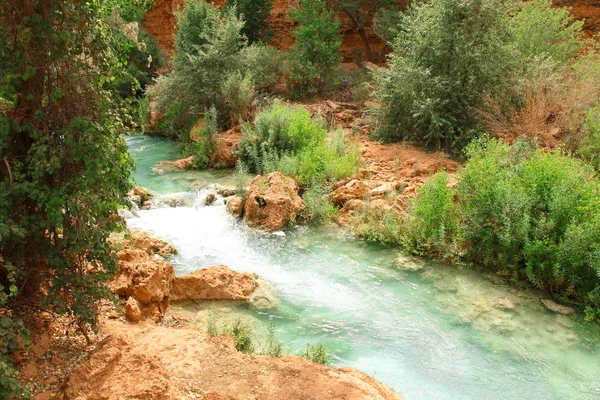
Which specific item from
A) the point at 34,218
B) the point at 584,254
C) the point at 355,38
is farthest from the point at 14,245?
the point at 355,38

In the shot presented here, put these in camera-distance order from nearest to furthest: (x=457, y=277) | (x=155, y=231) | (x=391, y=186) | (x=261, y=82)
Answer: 1. (x=457, y=277)
2. (x=155, y=231)
3. (x=391, y=186)
4. (x=261, y=82)

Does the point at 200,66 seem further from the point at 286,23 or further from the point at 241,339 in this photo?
the point at 241,339

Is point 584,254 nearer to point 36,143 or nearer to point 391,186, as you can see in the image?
point 391,186

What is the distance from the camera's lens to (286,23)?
73.6 ft

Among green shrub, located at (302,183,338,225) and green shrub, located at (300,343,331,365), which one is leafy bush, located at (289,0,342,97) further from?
green shrub, located at (300,343,331,365)

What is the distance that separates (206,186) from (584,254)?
25.1 ft

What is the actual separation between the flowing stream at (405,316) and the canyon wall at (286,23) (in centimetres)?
1145

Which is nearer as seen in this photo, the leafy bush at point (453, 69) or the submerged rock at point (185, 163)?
the leafy bush at point (453, 69)

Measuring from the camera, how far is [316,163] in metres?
10.4

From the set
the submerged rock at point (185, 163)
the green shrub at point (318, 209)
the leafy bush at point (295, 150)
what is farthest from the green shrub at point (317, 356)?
the submerged rock at point (185, 163)

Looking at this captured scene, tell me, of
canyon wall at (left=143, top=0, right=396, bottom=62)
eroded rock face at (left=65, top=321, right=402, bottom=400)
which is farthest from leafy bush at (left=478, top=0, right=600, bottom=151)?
canyon wall at (left=143, top=0, right=396, bottom=62)

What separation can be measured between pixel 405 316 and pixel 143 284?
3380 mm

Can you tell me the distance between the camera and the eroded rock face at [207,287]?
6.36 metres

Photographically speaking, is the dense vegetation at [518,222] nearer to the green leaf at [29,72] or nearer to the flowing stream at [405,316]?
the flowing stream at [405,316]
